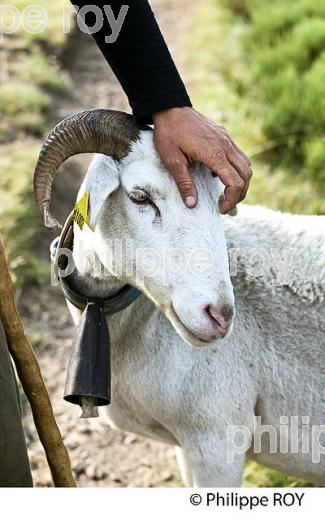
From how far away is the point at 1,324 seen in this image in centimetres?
301

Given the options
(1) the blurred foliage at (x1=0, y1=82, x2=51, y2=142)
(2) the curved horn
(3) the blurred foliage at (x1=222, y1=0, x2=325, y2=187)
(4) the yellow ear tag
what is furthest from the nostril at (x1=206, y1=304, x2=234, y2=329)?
(1) the blurred foliage at (x1=0, y1=82, x2=51, y2=142)

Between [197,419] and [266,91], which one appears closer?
[197,419]

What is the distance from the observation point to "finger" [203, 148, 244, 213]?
2916mm

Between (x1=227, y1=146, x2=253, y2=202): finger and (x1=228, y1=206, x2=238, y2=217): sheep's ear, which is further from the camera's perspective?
(x1=228, y1=206, x2=238, y2=217): sheep's ear

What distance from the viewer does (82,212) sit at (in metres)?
3.24

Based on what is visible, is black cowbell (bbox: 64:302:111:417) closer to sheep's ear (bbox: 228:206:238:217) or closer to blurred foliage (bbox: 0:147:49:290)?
sheep's ear (bbox: 228:206:238:217)

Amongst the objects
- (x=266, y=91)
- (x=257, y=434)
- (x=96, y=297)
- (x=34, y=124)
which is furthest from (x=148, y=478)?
(x=266, y=91)

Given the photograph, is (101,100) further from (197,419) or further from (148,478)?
(197,419)

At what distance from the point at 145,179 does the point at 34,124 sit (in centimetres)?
537

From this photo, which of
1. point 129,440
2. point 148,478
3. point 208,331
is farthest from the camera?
point 129,440

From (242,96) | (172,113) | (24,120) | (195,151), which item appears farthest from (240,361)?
(242,96)

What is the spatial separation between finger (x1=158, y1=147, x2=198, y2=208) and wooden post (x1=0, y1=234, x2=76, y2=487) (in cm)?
68

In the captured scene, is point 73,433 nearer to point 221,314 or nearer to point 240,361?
point 240,361

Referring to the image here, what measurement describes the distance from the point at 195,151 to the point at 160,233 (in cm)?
34
